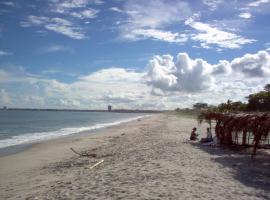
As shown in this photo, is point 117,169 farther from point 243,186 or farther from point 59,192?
point 243,186

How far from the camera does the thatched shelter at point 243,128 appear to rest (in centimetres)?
1602

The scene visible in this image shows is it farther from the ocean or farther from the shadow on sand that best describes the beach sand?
the ocean

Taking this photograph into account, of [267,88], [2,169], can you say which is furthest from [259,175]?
[267,88]

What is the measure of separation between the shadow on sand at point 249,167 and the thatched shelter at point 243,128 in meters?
0.57

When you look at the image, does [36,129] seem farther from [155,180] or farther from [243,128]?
[155,180]

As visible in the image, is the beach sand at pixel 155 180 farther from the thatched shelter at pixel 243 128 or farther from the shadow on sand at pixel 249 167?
the thatched shelter at pixel 243 128

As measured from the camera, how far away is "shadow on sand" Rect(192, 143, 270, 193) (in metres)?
11.4

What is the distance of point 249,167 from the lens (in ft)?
46.7

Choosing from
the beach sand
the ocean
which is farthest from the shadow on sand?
the ocean

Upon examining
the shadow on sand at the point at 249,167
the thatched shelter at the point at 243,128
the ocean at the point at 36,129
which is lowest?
the ocean at the point at 36,129

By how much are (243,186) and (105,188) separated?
3.70 metres

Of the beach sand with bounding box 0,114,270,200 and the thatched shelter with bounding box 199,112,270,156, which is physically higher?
the thatched shelter with bounding box 199,112,270,156

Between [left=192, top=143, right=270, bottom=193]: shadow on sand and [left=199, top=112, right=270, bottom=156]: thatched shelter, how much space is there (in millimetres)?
570

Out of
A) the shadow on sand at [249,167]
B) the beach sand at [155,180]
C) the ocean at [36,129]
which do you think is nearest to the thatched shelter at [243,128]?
the shadow on sand at [249,167]
